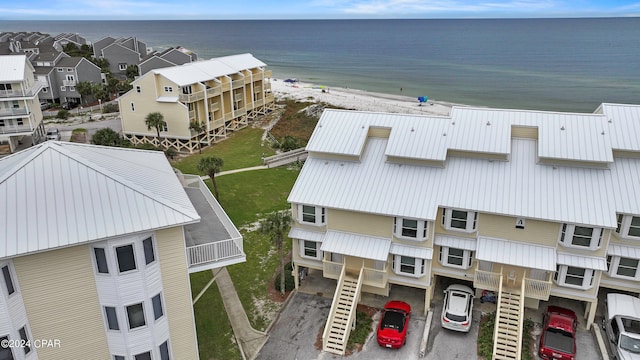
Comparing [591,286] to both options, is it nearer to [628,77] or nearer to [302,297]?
[302,297]

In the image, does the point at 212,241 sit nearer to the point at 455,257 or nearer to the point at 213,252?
the point at 213,252

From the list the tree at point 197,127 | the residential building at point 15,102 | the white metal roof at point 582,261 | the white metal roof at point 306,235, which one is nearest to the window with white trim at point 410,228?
the white metal roof at point 306,235

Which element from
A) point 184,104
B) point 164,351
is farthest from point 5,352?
point 184,104

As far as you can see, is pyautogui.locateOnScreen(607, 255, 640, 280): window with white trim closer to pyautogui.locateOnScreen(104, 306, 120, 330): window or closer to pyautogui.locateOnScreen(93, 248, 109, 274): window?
pyautogui.locateOnScreen(104, 306, 120, 330): window

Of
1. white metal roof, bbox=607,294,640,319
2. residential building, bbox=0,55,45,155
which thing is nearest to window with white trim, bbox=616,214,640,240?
white metal roof, bbox=607,294,640,319

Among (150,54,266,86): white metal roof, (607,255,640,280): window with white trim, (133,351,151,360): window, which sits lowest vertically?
(133,351,151,360): window

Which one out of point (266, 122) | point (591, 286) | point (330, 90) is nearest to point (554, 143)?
point (591, 286)
